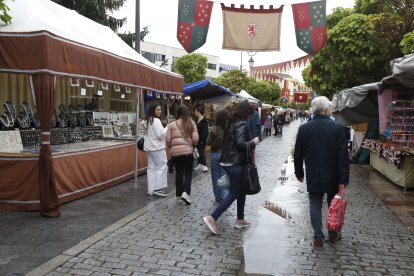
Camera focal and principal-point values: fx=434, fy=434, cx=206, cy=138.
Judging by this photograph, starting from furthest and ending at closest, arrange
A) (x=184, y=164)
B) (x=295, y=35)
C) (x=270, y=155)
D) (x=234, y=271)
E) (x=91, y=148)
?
(x=270, y=155) → (x=295, y=35) → (x=91, y=148) → (x=184, y=164) → (x=234, y=271)

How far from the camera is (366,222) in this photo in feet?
21.0

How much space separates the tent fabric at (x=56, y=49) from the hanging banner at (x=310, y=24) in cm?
391

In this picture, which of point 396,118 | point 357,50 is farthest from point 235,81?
point 396,118

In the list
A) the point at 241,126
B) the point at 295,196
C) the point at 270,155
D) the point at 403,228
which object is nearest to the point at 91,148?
the point at 241,126

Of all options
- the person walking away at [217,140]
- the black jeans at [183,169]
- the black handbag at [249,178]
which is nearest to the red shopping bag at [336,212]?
the black handbag at [249,178]

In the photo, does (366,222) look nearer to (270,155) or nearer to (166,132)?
(166,132)

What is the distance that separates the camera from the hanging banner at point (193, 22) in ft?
35.0

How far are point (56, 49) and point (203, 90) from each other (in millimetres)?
10986

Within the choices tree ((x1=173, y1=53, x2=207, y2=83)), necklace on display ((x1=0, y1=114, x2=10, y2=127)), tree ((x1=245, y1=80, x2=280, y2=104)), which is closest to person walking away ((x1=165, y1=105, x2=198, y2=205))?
necklace on display ((x1=0, y1=114, x2=10, y2=127))

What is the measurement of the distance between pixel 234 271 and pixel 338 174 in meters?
1.76

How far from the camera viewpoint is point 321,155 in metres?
5.11

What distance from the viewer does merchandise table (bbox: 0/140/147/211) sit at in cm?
639

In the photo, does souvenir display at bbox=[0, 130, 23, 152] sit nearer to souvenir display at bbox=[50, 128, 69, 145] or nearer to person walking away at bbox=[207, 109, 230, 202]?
souvenir display at bbox=[50, 128, 69, 145]

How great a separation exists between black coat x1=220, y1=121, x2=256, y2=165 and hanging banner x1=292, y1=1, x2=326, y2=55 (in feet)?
18.8
